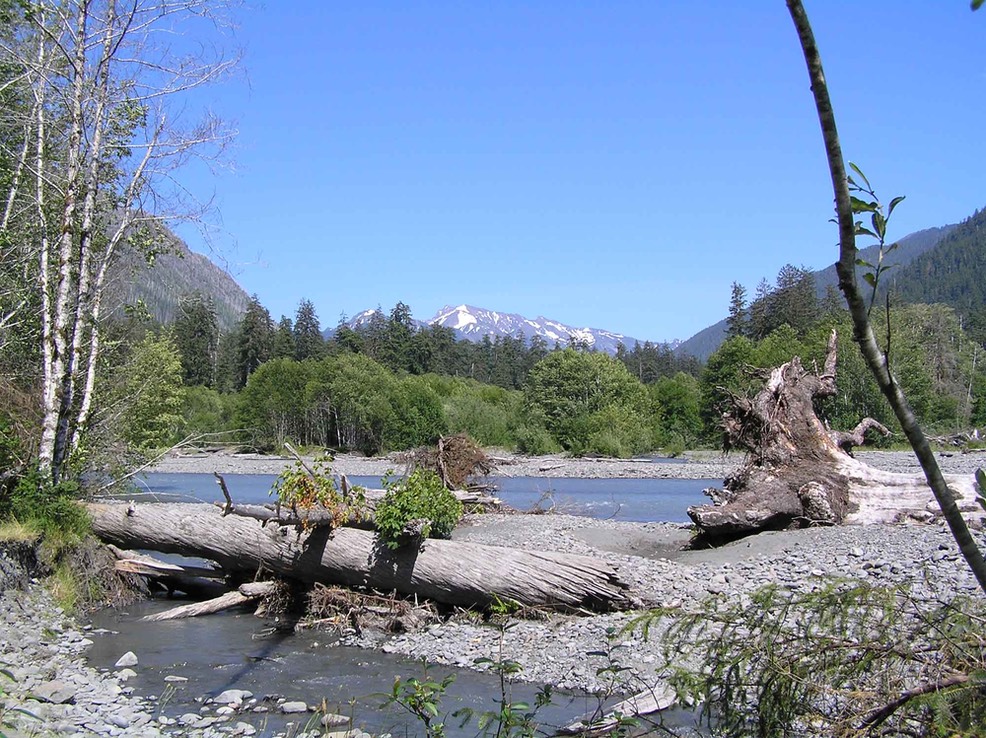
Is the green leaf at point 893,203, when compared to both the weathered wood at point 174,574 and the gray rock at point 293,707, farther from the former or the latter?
the weathered wood at point 174,574

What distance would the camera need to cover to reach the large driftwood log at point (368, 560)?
36.6 ft

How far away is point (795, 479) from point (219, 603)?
9.97 meters

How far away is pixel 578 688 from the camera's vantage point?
29.5ft

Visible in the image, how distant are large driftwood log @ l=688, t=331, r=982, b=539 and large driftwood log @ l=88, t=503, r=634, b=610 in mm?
4922

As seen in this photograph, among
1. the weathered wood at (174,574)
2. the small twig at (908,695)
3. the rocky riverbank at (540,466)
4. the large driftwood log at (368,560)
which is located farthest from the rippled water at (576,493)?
the small twig at (908,695)

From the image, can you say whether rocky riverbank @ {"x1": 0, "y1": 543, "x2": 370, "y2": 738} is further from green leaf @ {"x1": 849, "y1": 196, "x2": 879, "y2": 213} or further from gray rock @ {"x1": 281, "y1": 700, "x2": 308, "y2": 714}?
green leaf @ {"x1": 849, "y1": 196, "x2": 879, "y2": 213}

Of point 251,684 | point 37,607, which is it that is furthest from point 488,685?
point 37,607

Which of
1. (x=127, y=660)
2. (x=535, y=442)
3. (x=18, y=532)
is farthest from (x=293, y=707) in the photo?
(x=535, y=442)

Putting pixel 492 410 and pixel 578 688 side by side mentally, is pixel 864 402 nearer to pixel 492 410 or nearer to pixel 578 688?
pixel 492 410

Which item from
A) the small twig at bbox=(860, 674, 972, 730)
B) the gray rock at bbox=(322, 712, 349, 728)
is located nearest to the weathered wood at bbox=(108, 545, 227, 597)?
the gray rock at bbox=(322, 712, 349, 728)

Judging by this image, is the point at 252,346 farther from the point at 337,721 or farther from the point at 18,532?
the point at 337,721

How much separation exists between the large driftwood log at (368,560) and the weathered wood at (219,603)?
0.98ft

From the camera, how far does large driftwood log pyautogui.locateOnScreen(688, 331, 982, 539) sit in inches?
602

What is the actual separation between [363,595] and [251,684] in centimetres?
288
